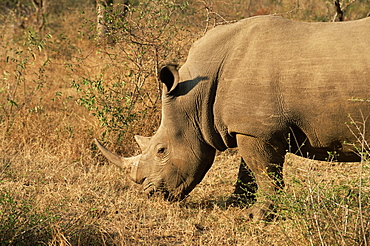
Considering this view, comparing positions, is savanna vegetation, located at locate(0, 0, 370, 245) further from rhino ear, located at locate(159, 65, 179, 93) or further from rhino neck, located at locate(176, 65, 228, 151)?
rhino ear, located at locate(159, 65, 179, 93)

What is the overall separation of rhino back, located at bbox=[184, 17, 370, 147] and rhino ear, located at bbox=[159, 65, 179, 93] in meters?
0.33

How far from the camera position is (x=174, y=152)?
5383 mm

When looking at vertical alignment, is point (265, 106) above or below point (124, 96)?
above

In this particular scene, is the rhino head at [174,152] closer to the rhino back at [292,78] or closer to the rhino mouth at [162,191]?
the rhino mouth at [162,191]

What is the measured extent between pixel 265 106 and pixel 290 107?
0.72 ft

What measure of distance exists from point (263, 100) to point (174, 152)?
1.21 meters

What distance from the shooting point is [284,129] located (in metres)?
4.68

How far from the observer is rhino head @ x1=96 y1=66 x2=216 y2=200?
5.26 metres

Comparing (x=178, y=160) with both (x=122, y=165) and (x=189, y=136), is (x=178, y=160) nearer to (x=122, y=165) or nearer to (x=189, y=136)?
(x=189, y=136)

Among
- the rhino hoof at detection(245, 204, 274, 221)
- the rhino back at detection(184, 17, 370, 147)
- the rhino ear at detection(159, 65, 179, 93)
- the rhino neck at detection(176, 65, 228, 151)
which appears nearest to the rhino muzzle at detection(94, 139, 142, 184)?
the rhino neck at detection(176, 65, 228, 151)

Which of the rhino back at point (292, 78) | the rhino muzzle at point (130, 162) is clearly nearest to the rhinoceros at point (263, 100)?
the rhino back at point (292, 78)

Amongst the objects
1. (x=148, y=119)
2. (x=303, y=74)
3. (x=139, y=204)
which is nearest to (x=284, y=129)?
(x=303, y=74)

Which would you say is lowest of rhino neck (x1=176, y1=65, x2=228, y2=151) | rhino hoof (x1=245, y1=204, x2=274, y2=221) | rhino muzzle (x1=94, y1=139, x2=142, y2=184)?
rhino hoof (x1=245, y1=204, x2=274, y2=221)

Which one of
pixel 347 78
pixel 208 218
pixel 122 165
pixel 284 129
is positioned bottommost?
pixel 208 218
